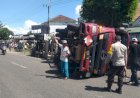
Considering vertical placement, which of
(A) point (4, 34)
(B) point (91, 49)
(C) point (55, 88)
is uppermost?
(A) point (4, 34)

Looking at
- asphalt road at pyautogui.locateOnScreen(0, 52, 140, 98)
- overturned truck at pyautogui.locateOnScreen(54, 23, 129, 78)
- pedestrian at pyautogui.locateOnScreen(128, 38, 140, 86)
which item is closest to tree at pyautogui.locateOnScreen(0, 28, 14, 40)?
Result: overturned truck at pyautogui.locateOnScreen(54, 23, 129, 78)

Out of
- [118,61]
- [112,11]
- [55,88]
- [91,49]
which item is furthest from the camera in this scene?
[112,11]

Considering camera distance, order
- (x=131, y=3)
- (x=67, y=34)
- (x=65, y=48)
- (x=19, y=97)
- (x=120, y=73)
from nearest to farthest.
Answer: (x=19, y=97), (x=120, y=73), (x=65, y=48), (x=67, y=34), (x=131, y=3)

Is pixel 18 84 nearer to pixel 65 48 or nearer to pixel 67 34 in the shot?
pixel 65 48

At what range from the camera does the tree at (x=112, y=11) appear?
114 ft

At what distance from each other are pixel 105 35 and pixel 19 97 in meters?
6.65

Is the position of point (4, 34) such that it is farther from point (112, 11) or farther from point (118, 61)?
point (118, 61)

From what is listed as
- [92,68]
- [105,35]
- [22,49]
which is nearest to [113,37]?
[105,35]

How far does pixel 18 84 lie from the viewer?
46.0 feet

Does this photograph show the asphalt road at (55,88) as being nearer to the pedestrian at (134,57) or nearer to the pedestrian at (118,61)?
the pedestrian at (134,57)

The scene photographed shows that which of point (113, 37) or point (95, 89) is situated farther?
point (113, 37)

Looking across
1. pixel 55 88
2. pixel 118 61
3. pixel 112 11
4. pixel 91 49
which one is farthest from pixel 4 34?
pixel 118 61

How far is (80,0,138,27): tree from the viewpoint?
34.8 meters

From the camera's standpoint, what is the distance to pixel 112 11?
3512cm
